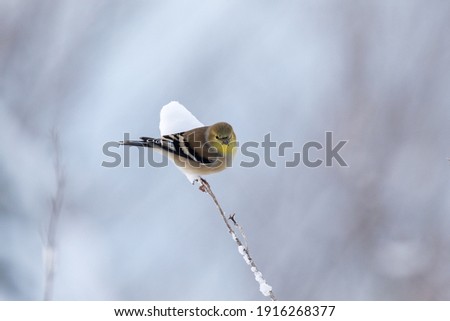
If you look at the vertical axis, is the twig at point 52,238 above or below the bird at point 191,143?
below

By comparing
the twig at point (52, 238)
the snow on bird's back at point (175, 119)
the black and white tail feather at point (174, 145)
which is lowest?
the twig at point (52, 238)

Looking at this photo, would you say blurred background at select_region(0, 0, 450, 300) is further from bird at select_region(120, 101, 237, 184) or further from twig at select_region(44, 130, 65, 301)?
twig at select_region(44, 130, 65, 301)

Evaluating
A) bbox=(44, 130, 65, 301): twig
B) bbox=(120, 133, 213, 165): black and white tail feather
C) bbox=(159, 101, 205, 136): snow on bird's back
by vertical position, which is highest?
bbox=(159, 101, 205, 136): snow on bird's back

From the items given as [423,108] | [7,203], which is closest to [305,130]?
[423,108]

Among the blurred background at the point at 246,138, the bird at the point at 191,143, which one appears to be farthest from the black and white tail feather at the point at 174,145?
the blurred background at the point at 246,138

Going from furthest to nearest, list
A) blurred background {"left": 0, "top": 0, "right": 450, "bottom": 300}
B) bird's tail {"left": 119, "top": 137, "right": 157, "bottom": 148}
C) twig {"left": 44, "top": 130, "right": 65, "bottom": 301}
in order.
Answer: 1. blurred background {"left": 0, "top": 0, "right": 450, "bottom": 300}
2. bird's tail {"left": 119, "top": 137, "right": 157, "bottom": 148}
3. twig {"left": 44, "top": 130, "right": 65, "bottom": 301}

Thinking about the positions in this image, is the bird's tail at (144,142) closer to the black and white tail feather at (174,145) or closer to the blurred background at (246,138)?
the black and white tail feather at (174,145)

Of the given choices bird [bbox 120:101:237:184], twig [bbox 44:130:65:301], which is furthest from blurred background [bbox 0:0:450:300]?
twig [bbox 44:130:65:301]
